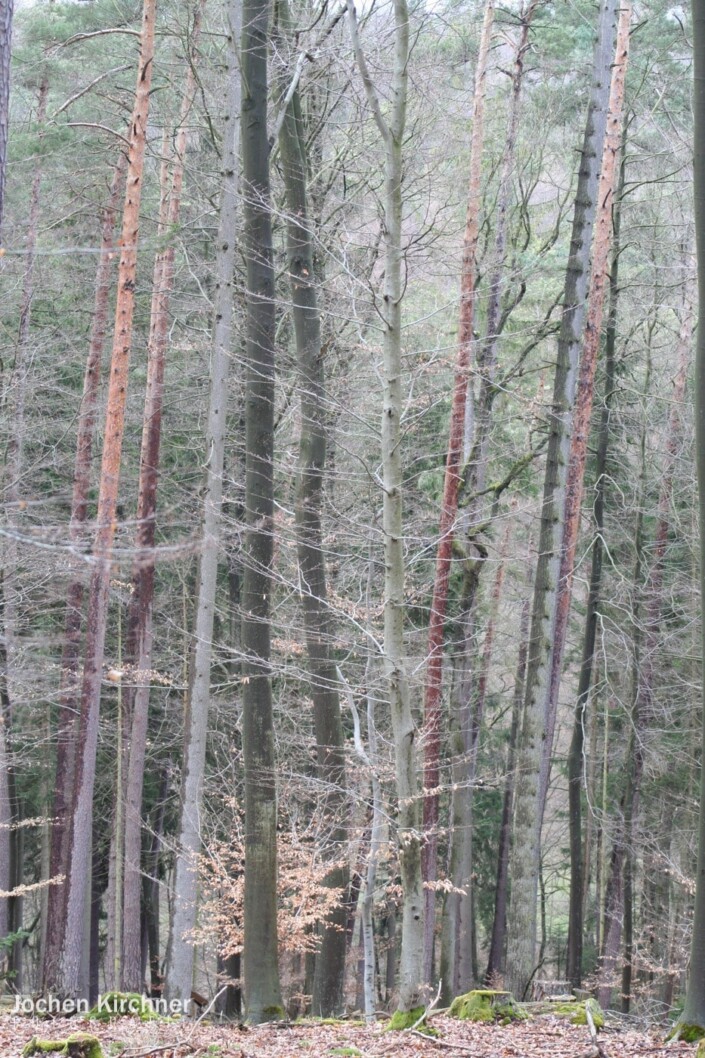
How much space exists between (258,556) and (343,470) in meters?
3.93

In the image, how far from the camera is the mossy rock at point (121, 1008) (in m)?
8.58

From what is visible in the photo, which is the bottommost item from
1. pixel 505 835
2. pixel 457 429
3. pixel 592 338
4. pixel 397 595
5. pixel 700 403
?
pixel 505 835

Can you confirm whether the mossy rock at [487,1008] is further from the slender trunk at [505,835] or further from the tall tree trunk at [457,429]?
the slender trunk at [505,835]

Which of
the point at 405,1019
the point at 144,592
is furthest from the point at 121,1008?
the point at 144,592

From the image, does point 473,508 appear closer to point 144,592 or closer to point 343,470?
point 343,470

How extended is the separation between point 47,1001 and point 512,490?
10393 mm

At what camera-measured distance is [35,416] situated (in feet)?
58.3

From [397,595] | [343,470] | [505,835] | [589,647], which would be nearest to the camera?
[397,595]

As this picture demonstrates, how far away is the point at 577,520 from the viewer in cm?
1405

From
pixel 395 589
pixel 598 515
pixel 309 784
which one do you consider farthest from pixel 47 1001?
pixel 598 515

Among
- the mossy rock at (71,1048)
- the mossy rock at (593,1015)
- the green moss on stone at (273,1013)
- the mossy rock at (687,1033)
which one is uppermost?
the mossy rock at (71,1048)

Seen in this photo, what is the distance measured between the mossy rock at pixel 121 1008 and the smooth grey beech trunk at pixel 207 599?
3.30 m

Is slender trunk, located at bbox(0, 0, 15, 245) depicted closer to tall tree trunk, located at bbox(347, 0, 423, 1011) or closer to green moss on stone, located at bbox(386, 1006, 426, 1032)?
tall tree trunk, located at bbox(347, 0, 423, 1011)

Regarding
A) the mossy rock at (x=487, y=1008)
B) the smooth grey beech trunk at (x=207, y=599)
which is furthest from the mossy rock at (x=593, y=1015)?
the smooth grey beech trunk at (x=207, y=599)
